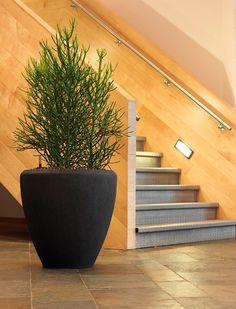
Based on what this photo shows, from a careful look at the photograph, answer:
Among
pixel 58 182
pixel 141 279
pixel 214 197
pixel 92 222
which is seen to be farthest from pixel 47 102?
pixel 214 197

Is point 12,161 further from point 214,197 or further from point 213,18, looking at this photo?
point 213,18

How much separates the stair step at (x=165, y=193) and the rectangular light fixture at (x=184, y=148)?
311 millimetres

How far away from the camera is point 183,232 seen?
13.3ft

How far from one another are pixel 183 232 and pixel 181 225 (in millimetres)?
79

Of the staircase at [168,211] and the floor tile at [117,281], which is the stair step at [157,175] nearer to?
the staircase at [168,211]

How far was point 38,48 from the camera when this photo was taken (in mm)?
4203

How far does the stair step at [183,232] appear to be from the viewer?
3.78 m

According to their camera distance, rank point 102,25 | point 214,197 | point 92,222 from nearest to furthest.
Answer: point 92,222 → point 214,197 → point 102,25

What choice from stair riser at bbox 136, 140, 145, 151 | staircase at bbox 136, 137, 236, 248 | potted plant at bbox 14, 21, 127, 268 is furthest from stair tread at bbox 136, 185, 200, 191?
potted plant at bbox 14, 21, 127, 268

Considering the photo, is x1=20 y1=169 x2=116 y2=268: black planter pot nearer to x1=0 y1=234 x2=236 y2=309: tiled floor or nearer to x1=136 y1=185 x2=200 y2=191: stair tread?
x1=0 y1=234 x2=236 y2=309: tiled floor

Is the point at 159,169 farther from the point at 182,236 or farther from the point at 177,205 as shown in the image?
the point at 182,236

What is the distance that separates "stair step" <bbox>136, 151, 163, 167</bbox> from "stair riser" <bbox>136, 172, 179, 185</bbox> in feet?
0.80

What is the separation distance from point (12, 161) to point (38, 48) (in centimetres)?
87

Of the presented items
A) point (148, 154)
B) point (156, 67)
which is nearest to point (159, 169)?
point (148, 154)
